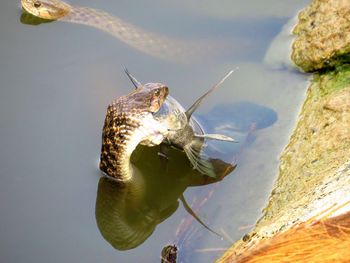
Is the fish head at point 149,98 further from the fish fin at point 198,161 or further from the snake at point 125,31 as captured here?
the snake at point 125,31

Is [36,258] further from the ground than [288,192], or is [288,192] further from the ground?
[288,192]

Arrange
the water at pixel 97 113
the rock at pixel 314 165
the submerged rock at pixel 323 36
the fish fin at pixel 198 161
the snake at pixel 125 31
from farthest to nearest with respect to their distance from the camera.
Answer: the snake at pixel 125 31 < the submerged rock at pixel 323 36 < the fish fin at pixel 198 161 < the water at pixel 97 113 < the rock at pixel 314 165

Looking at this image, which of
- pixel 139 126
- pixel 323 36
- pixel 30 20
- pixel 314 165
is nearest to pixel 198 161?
pixel 139 126

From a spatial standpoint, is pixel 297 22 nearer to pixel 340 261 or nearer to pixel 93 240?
pixel 93 240

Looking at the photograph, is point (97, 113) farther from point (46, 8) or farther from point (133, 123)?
point (46, 8)

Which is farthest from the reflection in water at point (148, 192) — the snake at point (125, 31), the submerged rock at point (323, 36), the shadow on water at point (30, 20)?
the shadow on water at point (30, 20)

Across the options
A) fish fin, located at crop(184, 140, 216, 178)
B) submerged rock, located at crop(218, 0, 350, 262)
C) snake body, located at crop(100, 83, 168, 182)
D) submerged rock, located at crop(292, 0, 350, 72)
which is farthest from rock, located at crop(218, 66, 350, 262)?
snake body, located at crop(100, 83, 168, 182)

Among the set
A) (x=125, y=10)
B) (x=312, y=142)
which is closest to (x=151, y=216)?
(x=312, y=142)
